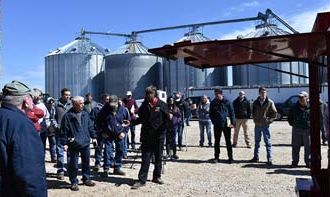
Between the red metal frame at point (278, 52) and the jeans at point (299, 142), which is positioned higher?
the red metal frame at point (278, 52)

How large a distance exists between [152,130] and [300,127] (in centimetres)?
393

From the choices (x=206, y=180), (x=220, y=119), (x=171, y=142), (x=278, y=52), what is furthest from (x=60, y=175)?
(x=278, y=52)

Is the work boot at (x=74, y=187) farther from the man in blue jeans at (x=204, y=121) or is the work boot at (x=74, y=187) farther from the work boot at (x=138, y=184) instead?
the man in blue jeans at (x=204, y=121)

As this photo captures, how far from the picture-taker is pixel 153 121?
29.9 feet

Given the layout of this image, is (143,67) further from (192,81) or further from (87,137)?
(87,137)

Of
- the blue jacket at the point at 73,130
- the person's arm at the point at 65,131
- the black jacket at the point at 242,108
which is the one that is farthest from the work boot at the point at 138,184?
the black jacket at the point at 242,108

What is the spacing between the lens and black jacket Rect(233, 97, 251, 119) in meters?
15.2

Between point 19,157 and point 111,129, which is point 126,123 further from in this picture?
point 19,157

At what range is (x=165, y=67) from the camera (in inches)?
1720

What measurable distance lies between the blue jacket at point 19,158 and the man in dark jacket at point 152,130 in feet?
17.3

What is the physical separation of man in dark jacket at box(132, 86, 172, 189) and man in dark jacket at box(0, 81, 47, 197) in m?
5.22

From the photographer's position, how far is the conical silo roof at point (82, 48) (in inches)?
1793

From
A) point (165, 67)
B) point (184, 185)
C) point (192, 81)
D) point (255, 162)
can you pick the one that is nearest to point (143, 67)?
point (165, 67)

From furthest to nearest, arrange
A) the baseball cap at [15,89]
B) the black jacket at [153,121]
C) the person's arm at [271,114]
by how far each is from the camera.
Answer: the person's arm at [271,114] → the black jacket at [153,121] → the baseball cap at [15,89]
